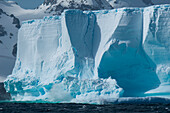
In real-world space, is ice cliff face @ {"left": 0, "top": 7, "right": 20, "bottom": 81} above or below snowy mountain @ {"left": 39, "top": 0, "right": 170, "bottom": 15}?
below

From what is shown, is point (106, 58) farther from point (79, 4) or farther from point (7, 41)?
point (79, 4)

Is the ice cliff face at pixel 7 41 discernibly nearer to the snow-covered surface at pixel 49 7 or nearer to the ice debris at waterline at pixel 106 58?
the snow-covered surface at pixel 49 7

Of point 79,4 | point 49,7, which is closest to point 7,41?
point 49,7

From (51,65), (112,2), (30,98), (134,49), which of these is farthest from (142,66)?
(112,2)

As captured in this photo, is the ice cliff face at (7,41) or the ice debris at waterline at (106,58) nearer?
the ice debris at waterline at (106,58)

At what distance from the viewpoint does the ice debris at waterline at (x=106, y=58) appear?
74.9 ft

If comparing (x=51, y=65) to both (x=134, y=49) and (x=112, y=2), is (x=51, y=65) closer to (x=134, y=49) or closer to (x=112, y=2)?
(x=134, y=49)

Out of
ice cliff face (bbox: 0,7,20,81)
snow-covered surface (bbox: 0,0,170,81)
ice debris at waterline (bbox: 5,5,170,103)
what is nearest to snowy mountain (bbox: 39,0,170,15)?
snow-covered surface (bbox: 0,0,170,81)

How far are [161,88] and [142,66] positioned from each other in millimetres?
1745

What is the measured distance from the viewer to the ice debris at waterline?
22.8 meters

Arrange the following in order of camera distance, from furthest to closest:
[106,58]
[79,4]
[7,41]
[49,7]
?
[49,7] → [79,4] → [7,41] → [106,58]

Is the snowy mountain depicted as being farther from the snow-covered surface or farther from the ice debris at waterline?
the ice debris at waterline

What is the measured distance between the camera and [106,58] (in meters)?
23.6

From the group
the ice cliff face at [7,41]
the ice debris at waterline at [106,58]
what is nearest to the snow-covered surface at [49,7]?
the ice cliff face at [7,41]
